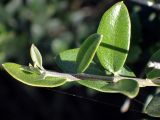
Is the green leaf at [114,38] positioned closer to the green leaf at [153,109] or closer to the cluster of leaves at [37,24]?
the green leaf at [153,109]

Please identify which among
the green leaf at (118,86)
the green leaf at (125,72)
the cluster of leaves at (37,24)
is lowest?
the cluster of leaves at (37,24)

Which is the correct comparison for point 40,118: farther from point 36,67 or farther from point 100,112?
Answer: point 36,67

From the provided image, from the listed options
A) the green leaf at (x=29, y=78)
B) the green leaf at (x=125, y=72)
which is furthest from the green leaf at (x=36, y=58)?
the green leaf at (x=125, y=72)

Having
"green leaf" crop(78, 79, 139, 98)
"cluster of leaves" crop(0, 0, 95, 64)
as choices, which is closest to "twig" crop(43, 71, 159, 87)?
"green leaf" crop(78, 79, 139, 98)

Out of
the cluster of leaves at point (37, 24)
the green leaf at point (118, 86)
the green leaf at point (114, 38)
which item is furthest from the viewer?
the cluster of leaves at point (37, 24)

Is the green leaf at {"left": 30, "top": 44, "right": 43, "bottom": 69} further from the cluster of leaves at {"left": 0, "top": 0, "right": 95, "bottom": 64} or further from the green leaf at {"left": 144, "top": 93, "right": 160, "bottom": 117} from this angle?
the cluster of leaves at {"left": 0, "top": 0, "right": 95, "bottom": 64}

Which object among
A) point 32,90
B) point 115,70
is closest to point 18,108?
point 32,90

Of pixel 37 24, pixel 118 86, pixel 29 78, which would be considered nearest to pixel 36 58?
pixel 29 78
